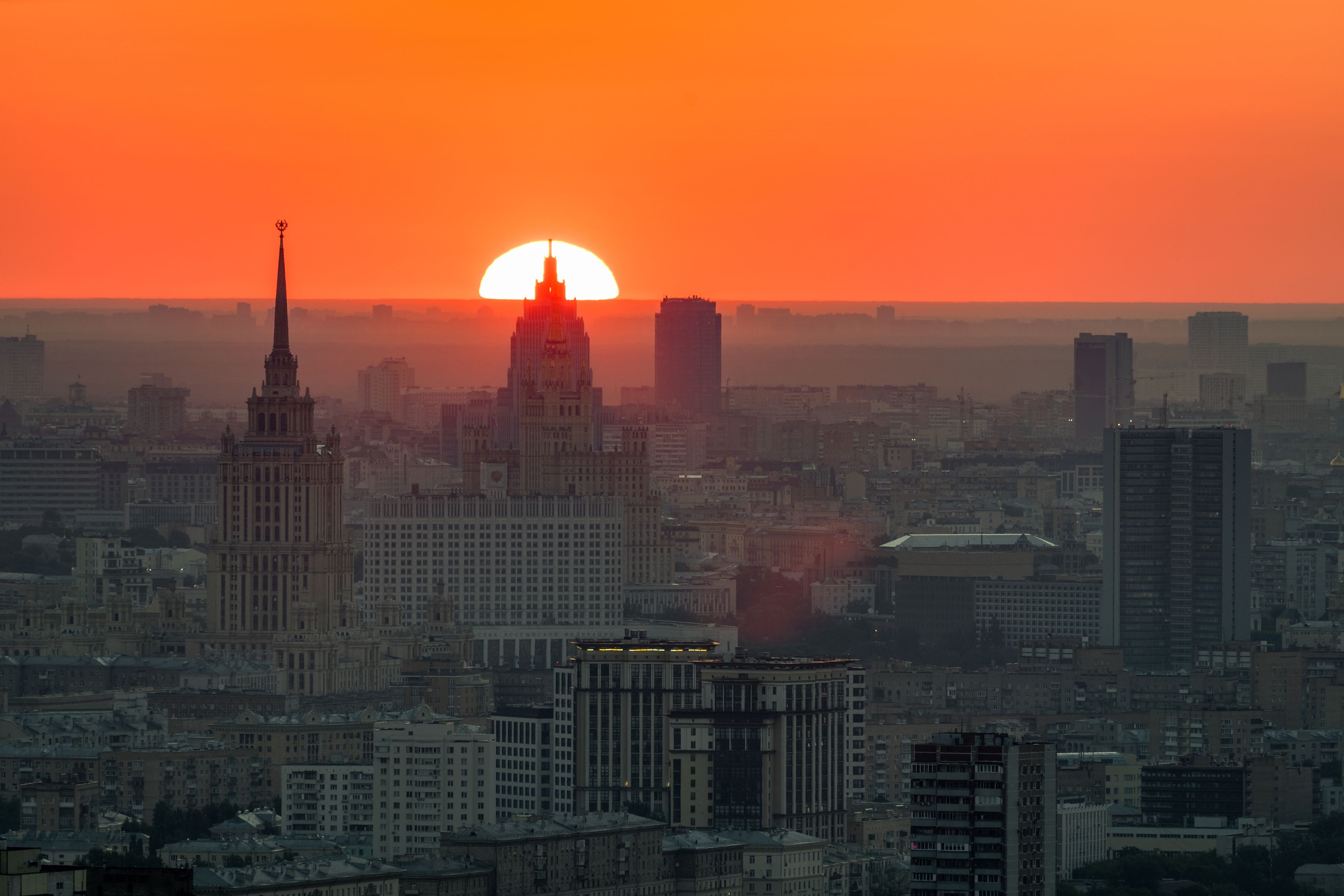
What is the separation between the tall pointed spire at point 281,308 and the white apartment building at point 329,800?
109ft

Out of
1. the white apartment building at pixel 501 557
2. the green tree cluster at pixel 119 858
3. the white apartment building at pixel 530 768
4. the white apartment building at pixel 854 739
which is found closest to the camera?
the green tree cluster at pixel 119 858

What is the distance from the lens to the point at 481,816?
317 feet

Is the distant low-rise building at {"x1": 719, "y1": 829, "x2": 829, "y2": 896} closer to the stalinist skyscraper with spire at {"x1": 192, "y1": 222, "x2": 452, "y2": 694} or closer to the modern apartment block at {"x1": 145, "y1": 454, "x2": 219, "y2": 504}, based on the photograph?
the stalinist skyscraper with spire at {"x1": 192, "y1": 222, "x2": 452, "y2": 694}

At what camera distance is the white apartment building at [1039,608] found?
150m

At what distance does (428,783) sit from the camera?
9706 centimetres

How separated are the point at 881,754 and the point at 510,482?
133 ft

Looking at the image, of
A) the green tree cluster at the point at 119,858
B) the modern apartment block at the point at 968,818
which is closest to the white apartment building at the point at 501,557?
the green tree cluster at the point at 119,858

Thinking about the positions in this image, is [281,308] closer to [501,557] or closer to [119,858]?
[501,557]

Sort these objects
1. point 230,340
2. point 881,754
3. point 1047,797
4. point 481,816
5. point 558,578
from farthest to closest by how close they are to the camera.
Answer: point 230,340
point 558,578
point 881,754
point 481,816
point 1047,797

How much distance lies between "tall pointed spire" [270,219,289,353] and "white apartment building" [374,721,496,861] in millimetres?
33982

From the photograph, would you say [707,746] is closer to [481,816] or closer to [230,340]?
[481,816]

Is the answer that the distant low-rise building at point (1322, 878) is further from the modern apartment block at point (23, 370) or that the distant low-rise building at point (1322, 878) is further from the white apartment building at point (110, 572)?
the modern apartment block at point (23, 370)

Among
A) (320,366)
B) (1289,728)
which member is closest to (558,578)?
(1289,728)

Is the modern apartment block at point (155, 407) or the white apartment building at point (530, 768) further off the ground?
the modern apartment block at point (155, 407)
